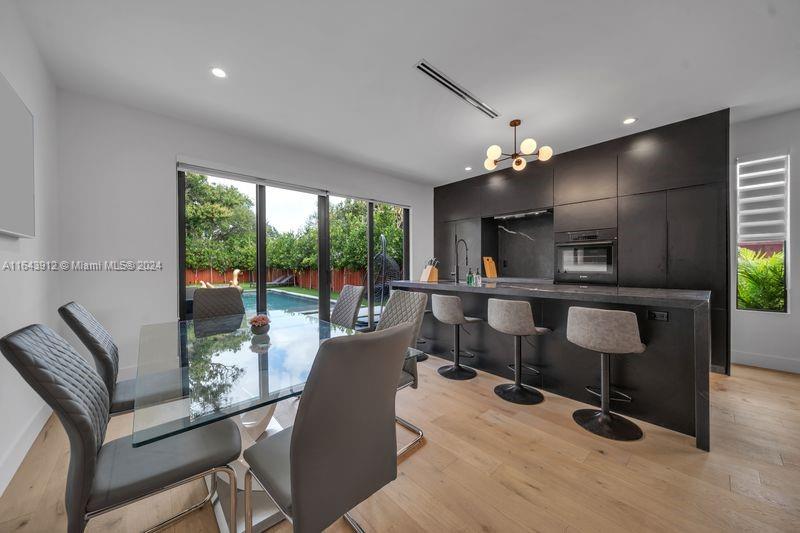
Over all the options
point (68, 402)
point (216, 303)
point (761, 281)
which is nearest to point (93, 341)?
point (68, 402)

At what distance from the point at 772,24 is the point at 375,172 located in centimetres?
399

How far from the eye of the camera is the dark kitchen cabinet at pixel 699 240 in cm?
296

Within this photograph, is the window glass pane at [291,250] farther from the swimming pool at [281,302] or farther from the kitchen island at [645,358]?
the kitchen island at [645,358]

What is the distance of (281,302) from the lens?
12.6 ft

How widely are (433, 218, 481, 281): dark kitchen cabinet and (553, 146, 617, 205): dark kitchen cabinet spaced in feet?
4.46

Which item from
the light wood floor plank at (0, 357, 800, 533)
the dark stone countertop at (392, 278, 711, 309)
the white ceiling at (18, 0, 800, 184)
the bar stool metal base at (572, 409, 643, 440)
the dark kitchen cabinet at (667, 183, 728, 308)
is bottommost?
the light wood floor plank at (0, 357, 800, 533)

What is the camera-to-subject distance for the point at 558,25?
188cm

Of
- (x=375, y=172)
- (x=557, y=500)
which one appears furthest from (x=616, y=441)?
(x=375, y=172)

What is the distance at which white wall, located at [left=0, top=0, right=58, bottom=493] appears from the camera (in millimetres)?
1606

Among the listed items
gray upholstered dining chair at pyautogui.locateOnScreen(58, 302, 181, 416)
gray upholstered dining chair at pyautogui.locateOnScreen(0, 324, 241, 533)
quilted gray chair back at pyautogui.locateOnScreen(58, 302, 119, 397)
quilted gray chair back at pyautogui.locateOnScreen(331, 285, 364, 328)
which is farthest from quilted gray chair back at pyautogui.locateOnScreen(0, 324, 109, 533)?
quilted gray chair back at pyautogui.locateOnScreen(331, 285, 364, 328)

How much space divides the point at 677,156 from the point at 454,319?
117 inches

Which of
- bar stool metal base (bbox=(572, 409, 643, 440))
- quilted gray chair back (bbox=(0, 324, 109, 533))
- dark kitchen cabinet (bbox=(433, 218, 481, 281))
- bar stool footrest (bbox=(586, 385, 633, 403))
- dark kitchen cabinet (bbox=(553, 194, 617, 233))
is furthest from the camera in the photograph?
dark kitchen cabinet (bbox=(433, 218, 481, 281))

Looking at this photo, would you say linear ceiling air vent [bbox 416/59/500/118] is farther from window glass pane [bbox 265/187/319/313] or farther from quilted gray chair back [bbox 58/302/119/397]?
quilted gray chair back [bbox 58/302/119/397]

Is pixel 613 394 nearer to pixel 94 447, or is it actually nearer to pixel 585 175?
pixel 585 175
